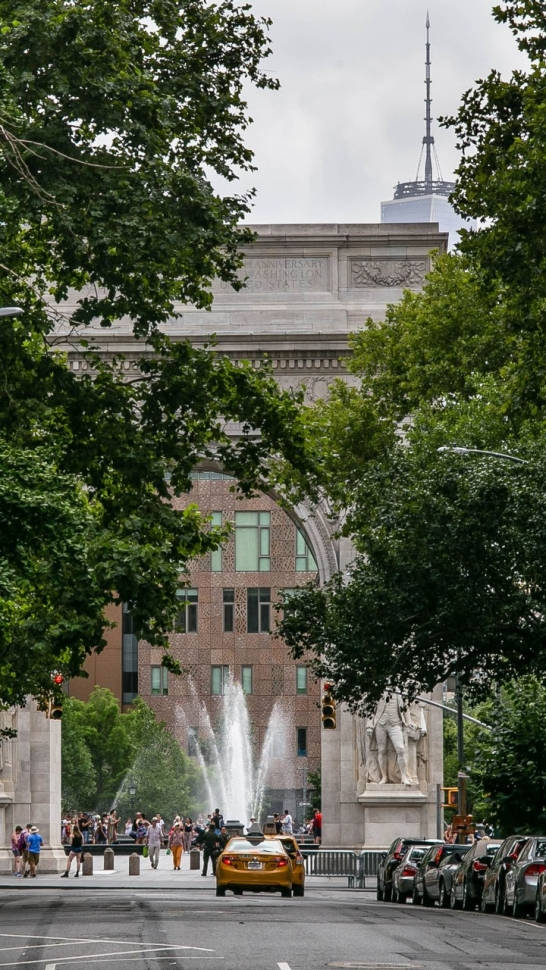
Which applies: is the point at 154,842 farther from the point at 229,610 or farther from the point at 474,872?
the point at 229,610

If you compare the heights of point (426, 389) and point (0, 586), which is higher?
point (426, 389)

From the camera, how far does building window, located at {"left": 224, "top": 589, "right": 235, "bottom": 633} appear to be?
99938 mm

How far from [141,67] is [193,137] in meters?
1.61

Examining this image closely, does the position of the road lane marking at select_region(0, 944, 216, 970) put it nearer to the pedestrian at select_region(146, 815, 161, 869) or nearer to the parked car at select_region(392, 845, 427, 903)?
the parked car at select_region(392, 845, 427, 903)

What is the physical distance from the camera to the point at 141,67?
2975 centimetres

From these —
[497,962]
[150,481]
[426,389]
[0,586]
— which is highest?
[426,389]

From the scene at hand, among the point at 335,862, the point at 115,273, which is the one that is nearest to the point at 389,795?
the point at 335,862

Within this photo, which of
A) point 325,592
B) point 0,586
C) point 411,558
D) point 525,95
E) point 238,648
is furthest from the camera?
point 238,648

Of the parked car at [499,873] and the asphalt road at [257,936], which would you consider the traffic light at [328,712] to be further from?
the parked car at [499,873]

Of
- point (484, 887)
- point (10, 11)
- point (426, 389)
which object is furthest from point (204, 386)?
point (426, 389)

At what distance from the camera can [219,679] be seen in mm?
99562

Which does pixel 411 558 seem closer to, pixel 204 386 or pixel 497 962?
pixel 204 386

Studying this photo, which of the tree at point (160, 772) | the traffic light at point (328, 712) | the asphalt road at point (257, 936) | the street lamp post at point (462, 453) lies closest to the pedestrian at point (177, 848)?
the street lamp post at point (462, 453)

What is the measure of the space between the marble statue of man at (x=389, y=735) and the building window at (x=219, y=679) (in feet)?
171
